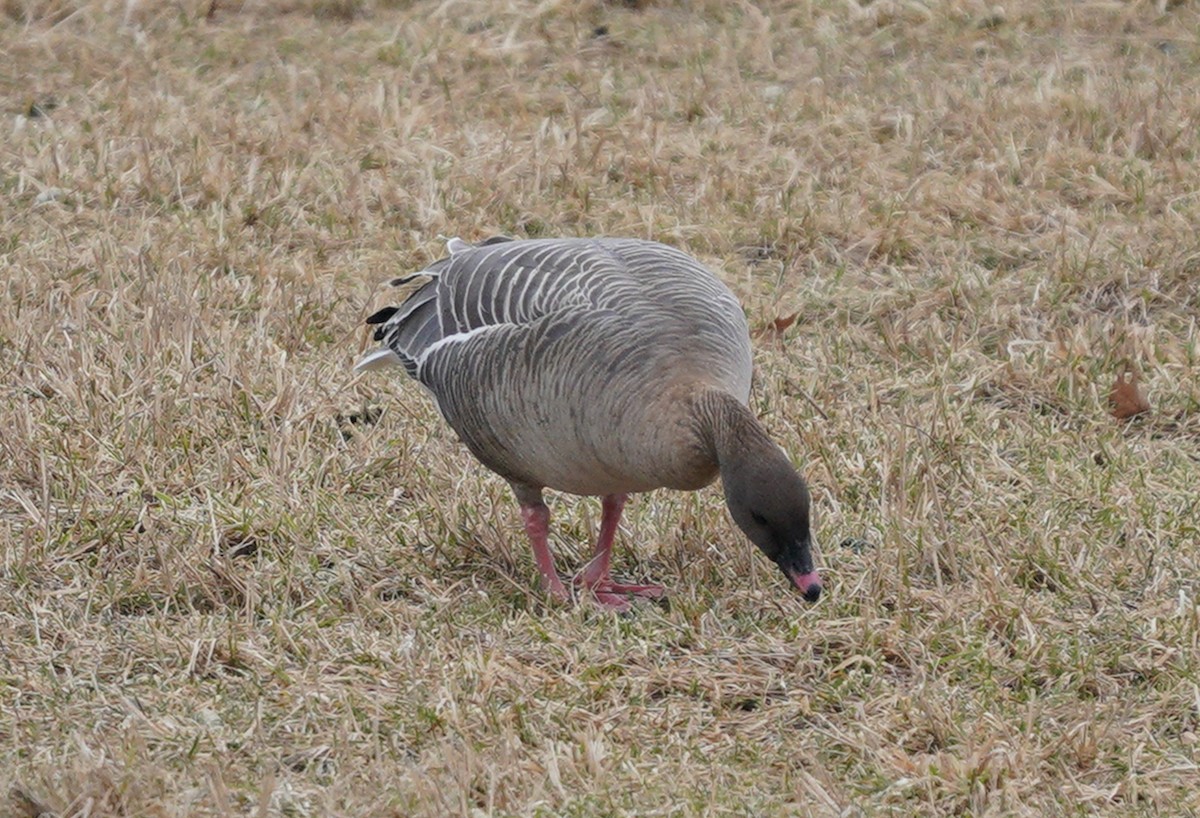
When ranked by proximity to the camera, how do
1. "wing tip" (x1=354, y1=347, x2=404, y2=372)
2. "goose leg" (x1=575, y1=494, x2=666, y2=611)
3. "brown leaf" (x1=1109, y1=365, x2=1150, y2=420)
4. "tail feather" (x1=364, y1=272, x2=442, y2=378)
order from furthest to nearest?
1. "brown leaf" (x1=1109, y1=365, x2=1150, y2=420)
2. "wing tip" (x1=354, y1=347, x2=404, y2=372)
3. "tail feather" (x1=364, y1=272, x2=442, y2=378)
4. "goose leg" (x1=575, y1=494, x2=666, y2=611)

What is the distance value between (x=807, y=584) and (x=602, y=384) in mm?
671

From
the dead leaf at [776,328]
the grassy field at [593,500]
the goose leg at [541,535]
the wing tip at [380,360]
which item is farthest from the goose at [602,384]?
the dead leaf at [776,328]

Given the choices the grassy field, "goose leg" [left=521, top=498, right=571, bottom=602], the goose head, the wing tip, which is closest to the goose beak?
the goose head

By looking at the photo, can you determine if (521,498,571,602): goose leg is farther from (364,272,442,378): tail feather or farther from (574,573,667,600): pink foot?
(364,272,442,378): tail feather

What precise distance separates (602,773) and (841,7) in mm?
6747

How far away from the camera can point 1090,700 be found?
4000mm

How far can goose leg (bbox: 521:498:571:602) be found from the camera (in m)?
4.70

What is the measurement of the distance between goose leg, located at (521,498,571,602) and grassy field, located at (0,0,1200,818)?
9 centimetres

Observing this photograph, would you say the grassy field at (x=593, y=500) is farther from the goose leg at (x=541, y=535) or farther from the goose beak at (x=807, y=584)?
the goose beak at (x=807, y=584)

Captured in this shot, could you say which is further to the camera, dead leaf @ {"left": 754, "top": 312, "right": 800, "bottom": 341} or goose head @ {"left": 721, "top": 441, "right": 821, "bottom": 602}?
dead leaf @ {"left": 754, "top": 312, "right": 800, "bottom": 341}

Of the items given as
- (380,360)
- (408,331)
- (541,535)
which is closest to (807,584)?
(541,535)

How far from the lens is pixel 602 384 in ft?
13.8

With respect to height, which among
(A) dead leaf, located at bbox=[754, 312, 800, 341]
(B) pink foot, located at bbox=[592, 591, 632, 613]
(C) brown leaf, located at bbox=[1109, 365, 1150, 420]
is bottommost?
(A) dead leaf, located at bbox=[754, 312, 800, 341]

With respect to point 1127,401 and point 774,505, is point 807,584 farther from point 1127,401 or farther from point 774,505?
point 1127,401
